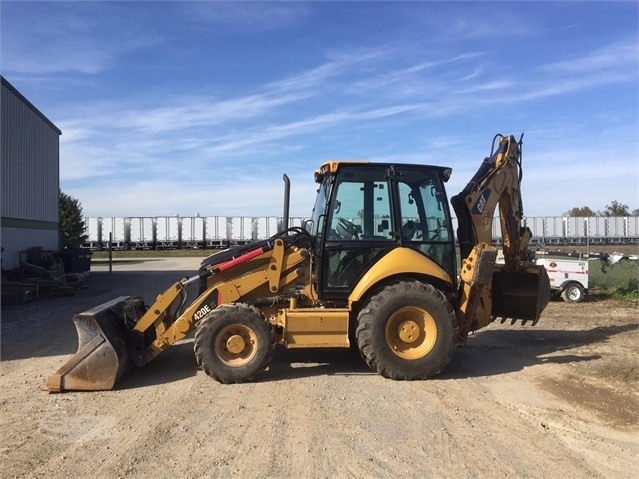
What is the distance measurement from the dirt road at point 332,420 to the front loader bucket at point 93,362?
0.14 meters

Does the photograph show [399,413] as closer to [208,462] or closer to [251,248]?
[208,462]

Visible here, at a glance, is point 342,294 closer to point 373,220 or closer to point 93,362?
point 373,220

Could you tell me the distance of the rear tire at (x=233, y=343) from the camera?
6.64m

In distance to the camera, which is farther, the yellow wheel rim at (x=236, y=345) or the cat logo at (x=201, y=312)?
the cat logo at (x=201, y=312)

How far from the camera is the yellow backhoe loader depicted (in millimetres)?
6703

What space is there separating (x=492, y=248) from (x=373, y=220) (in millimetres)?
1583

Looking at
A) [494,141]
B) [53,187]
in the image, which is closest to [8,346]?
[494,141]

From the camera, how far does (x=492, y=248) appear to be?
23.4 ft

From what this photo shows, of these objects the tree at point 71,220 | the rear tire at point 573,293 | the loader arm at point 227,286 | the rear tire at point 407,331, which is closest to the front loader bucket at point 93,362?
the loader arm at point 227,286

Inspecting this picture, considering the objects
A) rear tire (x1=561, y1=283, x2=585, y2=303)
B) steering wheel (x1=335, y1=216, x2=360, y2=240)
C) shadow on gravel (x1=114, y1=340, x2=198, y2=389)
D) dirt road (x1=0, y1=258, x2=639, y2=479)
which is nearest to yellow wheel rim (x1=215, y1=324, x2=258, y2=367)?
dirt road (x1=0, y1=258, x2=639, y2=479)

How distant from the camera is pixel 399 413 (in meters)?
5.64

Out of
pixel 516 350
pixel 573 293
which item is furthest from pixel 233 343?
pixel 573 293

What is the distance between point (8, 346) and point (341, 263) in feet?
19.4

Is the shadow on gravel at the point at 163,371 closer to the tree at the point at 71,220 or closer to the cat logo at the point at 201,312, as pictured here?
the cat logo at the point at 201,312
